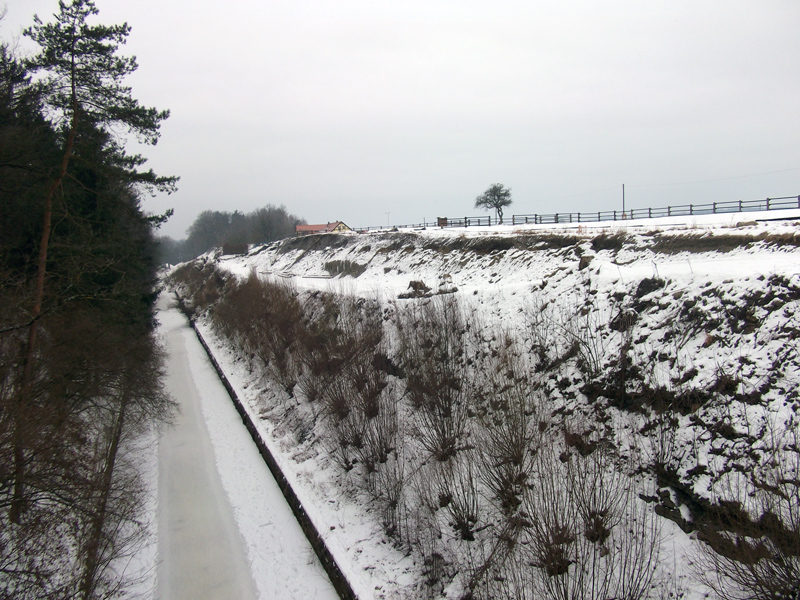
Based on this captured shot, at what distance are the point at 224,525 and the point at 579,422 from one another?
10.2 metres

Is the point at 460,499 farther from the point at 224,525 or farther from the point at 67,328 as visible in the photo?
the point at 67,328

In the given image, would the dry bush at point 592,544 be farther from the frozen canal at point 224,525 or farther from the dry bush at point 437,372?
the frozen canal at point 224,525

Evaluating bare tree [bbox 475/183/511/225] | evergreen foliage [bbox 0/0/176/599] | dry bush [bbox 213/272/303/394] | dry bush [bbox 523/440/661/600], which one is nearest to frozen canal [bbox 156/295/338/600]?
evergreen foliage [bbox 0/0/176/599]

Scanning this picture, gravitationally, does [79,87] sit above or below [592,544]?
above

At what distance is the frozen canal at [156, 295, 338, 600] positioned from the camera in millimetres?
10961

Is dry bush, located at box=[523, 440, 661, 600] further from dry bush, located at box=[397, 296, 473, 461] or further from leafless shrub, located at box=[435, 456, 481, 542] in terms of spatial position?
dry bush, located at box=[397, 296, 473, 461]

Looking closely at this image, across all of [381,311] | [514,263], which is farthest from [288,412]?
[514,263]

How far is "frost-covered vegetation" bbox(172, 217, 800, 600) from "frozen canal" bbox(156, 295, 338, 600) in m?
1.30

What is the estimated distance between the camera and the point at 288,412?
760 inches

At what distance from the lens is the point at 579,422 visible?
10094mm

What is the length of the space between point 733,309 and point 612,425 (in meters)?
3.79

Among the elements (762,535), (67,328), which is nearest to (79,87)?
(67,328)

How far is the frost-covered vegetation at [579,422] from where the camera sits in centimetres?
684

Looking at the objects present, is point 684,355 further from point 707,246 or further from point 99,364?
point 99,364
